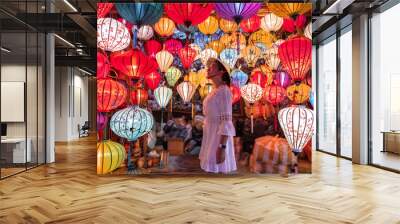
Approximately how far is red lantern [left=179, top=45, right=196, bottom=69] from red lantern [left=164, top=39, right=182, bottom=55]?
0.07 meters

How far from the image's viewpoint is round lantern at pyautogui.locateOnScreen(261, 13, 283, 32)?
562 cm

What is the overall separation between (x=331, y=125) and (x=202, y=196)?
565cm

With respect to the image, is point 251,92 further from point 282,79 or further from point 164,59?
point 164,59

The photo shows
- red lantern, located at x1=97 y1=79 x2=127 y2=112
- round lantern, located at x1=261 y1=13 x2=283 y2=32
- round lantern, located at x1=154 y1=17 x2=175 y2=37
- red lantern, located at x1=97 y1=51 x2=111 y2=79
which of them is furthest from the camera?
round lantern, located at x1=261 y1=13 x2=283 y2=32

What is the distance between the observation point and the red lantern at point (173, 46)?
552cm

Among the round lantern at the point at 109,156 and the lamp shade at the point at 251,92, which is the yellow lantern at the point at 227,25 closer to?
the lamp shade at the point at 251,92

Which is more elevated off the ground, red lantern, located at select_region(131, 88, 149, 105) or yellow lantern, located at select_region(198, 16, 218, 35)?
yellow lantern, located at select_region(198, 16, 218, 35)

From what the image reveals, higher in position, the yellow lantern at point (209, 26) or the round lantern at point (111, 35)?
the yellow lantern at point (209, 26)

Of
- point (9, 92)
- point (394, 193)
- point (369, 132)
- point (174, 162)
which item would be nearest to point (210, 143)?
point (174, 162)

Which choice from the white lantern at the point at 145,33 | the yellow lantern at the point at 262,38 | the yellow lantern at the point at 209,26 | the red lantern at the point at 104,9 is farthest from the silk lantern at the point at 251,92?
the red lantern at the point at 104,9

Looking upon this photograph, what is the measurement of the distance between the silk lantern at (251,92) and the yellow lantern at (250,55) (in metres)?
0.35

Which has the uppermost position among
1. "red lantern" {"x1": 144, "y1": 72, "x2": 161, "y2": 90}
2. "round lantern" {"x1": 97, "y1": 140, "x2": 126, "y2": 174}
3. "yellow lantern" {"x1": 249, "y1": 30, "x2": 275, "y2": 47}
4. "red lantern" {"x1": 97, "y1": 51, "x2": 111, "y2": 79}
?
"yellow lantern" {"x1": 249, "y1": 30, "x2": 275, "y2": 47}

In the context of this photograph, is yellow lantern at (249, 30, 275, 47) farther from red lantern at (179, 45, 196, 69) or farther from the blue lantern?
red lantern at (179, 45, 196, 69)

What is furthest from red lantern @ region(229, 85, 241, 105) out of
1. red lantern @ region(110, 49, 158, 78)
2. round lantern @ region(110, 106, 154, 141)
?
round lantern @ region(110, 106, 154, 141)
